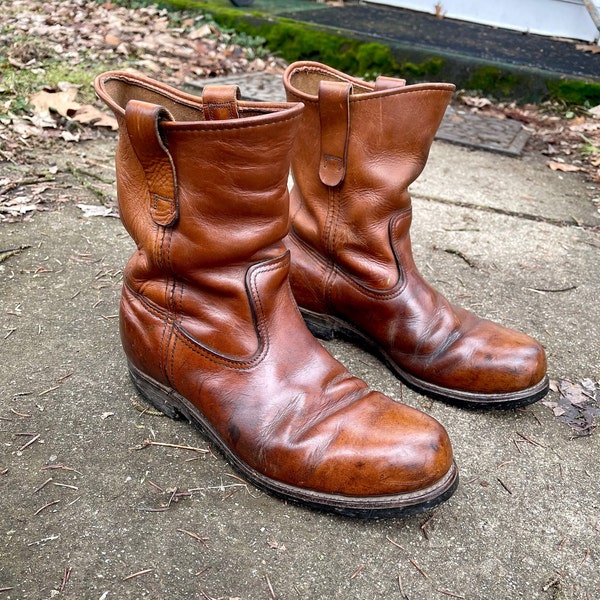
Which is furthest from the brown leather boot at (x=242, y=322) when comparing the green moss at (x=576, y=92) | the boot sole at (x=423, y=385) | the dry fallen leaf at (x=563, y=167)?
the green moss at (x=576, y=92)

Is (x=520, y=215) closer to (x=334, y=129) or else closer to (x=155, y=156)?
(x=334, y=129)

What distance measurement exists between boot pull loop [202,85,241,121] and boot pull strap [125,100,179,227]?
0.10m

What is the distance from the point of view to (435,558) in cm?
120

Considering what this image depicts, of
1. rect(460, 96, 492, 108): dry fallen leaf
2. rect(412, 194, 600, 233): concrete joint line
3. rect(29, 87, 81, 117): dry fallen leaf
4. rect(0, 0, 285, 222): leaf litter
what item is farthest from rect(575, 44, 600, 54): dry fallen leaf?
rect(29, 87, 81, 117): dry fallen leaf

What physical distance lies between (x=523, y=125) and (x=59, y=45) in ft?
10.4

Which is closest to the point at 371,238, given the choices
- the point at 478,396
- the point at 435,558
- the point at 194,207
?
the point at 478,396

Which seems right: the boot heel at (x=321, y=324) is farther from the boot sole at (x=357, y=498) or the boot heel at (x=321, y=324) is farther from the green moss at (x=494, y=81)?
the green moss at (x=494, y=81)

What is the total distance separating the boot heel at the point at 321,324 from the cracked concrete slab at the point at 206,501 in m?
0.05

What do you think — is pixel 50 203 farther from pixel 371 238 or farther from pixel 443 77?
pixel 443 77

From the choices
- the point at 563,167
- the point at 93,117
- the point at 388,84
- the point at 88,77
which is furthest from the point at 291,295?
the point at 88,77

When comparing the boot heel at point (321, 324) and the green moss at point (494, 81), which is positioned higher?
the green moss at point (494, 81)

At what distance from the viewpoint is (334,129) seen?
5.18ft

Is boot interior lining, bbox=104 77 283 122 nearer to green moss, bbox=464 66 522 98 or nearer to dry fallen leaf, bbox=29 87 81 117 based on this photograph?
dry fallen leaf, bbox=29 87 81 117

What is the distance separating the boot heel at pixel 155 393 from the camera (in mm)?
1475
